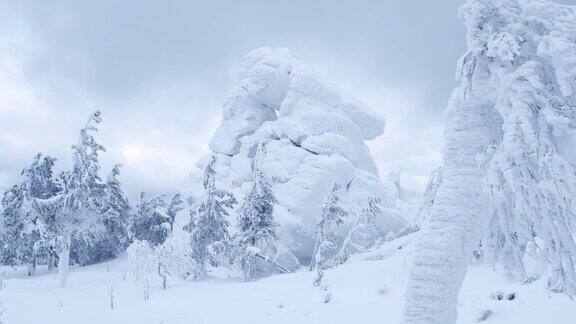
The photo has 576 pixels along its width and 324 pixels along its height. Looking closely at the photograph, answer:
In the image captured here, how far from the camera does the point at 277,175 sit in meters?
46.8

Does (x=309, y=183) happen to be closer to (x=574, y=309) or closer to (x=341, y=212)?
(x=341, y=212)

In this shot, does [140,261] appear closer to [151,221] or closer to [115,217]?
[151,221]

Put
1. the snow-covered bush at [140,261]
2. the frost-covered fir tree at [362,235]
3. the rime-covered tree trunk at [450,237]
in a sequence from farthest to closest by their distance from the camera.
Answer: the frost-covered fir tree at [362,235] → the snow-covered bush at [140,261] → the rime-covered tree trunk at [450,237]

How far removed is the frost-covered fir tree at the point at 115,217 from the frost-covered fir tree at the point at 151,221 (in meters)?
1.37

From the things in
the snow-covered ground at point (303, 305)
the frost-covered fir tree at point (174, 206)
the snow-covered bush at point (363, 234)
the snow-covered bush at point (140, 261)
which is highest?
the frost-covered fir tree at point (174, 206)

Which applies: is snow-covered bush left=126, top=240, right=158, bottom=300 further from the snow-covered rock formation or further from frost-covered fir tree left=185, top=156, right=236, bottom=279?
Result: the snow-covered rock formation

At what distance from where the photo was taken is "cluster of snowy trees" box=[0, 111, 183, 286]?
33156mm

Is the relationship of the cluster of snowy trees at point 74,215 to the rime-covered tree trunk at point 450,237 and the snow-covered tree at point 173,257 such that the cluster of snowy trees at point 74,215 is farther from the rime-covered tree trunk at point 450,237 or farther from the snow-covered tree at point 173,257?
the rime-covered tree trunk at point 450,237

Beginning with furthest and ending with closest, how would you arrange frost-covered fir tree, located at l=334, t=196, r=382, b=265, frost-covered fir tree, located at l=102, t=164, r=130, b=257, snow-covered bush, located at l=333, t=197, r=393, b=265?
frost-covered fir tree, located at l=102, t=164, r=130, b=257 → snow-covered bush, located at l=333, t=197, r=393, b=265 → frost-covered fir tree, located at l=334, t=196, r=382, b=265

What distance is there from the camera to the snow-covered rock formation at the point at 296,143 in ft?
144

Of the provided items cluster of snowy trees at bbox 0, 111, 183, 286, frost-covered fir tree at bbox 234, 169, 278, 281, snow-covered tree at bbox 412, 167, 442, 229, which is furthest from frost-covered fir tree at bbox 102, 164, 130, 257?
snow-covered tree at bbox 412, 167, 442, 229

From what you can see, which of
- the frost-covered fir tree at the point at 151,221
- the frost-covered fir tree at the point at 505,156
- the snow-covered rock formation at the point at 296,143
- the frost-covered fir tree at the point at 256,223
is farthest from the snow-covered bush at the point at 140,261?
the frost-covered fir tree at the point at 505,156

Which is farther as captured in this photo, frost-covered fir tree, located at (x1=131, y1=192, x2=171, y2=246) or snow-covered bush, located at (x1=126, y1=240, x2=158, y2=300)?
frost-covered fir tree, located at (x1=131, y1=192, x2=171, y2=246)

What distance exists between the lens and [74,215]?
33.8m
